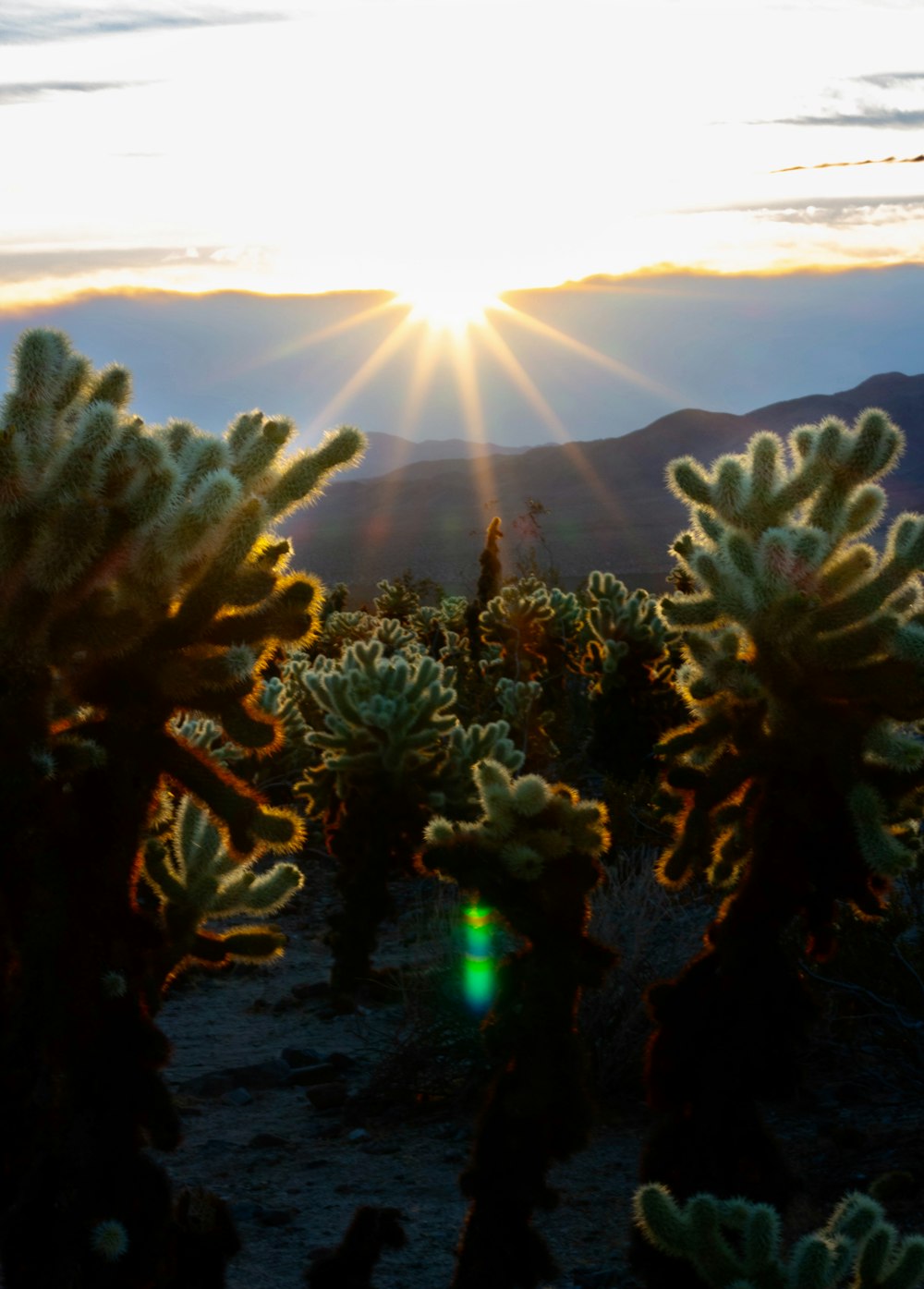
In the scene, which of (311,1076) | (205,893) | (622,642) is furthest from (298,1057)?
(622,642)

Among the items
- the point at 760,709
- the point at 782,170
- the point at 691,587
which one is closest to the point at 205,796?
the point at 760,709

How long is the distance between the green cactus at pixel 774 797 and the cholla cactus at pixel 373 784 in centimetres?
381

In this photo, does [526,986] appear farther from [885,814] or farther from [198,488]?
[198,488]

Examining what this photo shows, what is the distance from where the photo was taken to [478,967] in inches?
292

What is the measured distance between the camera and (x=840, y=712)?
4715 millimetres

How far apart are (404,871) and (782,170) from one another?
184 inches

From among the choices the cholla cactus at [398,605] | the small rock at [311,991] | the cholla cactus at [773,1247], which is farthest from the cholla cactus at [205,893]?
the cholla cactus at [398,605]

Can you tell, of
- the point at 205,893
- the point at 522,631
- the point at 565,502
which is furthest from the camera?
the point at 565,502

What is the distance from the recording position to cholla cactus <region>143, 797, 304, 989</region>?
446cm

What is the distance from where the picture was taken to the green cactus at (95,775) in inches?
154

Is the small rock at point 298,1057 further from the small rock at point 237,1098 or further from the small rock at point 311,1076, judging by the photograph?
Result: the small rock at point 237,1098

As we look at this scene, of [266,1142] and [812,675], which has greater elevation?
[812,675]

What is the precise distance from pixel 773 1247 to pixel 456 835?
4.99ft

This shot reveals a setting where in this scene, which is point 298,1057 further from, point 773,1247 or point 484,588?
point 484,588
